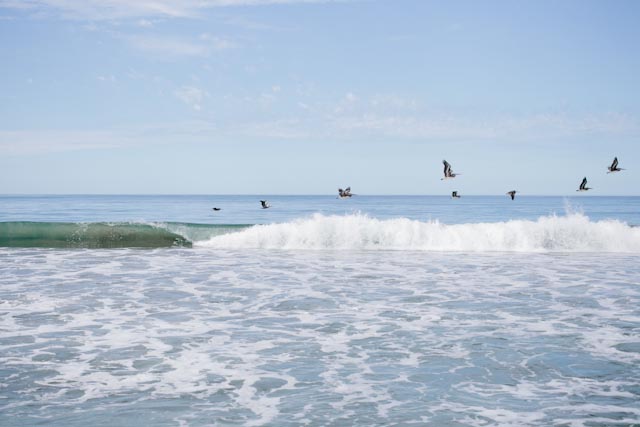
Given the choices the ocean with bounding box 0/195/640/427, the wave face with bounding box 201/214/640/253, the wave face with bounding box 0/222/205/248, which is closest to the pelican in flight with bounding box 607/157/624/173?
the ocean with bounding box 0/195/640/427

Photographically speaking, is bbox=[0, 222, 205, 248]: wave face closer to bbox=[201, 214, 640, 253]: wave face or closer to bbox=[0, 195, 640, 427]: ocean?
bbox=[201, 214, 640, 253]: wave face

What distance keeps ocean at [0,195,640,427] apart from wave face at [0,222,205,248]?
22.2 ft

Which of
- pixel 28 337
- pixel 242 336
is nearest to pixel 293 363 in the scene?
pixel 242 336

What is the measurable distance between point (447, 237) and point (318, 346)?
17.5m

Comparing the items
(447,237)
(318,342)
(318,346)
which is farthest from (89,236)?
(318,346)

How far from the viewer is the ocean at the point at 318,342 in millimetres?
6242

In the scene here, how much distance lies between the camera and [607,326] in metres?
10.0

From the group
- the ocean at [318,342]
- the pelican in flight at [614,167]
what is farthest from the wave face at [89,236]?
the pelican in flight at [614,167]

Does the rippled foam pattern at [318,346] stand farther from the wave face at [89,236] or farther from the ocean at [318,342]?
the wave face at [89,236]

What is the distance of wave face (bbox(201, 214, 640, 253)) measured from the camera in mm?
24906

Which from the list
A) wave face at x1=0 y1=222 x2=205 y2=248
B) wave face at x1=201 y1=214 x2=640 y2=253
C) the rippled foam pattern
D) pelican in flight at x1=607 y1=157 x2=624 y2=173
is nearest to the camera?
the rippled foam pattern

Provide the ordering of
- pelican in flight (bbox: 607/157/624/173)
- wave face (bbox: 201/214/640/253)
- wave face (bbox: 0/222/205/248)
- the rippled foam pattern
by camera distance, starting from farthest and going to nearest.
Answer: wave face (bbox: 0/222/205/248) < wave face (bbox: 201/214/640/253) < pelican in flight (bbox: 607/157/624/173) < the rippled foam pattern

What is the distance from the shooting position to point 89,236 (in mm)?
27172

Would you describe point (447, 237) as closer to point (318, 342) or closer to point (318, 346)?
point (318, 342)
